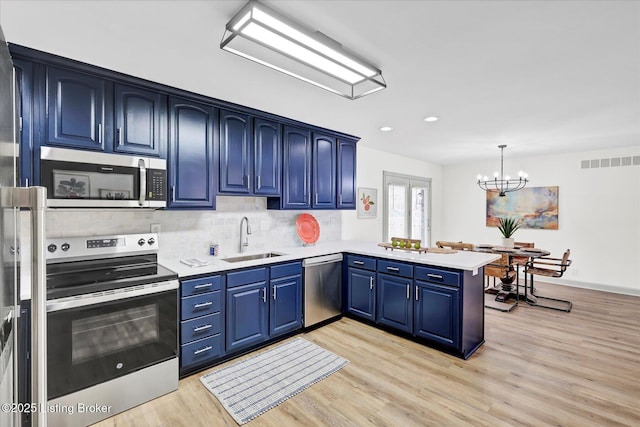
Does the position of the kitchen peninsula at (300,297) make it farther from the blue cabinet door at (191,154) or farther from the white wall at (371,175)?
the white wall at (371,175)

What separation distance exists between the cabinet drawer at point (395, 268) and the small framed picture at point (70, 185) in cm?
278

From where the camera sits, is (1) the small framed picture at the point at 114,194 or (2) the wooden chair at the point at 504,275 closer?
(1) the small framed picture at the point at 114,194

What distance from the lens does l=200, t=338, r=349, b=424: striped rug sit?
223 centimetres

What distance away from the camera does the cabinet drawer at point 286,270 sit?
3.12 metres

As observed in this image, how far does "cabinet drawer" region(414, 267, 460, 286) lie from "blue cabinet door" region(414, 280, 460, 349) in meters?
0.05

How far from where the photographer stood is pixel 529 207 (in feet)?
19.9

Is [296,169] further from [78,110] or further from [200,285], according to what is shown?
[78,110]

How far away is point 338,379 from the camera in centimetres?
255

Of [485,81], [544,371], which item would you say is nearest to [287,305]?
[544,371]

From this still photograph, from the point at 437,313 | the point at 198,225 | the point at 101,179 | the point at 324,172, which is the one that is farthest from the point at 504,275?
the point at 101,179

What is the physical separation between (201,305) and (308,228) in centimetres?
186

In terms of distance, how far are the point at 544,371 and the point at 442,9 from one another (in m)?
2.99

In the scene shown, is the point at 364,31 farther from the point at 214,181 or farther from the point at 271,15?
the point at 214,181

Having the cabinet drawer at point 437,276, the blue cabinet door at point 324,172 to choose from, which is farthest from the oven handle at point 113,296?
the cabinet drawer at point 437,276
